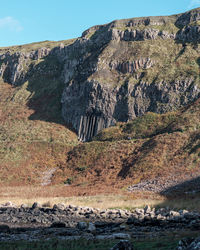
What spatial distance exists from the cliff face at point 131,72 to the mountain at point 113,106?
0.23 metres

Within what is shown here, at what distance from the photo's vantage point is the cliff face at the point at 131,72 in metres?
71.9

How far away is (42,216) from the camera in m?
22.9

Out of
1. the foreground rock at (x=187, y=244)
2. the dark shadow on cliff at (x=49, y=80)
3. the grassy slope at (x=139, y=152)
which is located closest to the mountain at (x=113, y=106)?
→ the grassy slope at (x=139, y=152)

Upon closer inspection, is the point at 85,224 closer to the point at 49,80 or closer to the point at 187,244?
the point at 187,244

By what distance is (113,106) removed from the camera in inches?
2970

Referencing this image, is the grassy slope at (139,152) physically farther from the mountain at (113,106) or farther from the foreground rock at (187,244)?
the foreground rock at (187,244)

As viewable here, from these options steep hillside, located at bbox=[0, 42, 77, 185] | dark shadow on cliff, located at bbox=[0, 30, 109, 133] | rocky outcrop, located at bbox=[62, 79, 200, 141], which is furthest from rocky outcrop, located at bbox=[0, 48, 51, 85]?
rocky outcrop, located at bbox=[62, 79, 200, 141]

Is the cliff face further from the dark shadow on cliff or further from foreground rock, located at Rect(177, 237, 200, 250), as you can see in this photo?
foreground rock, located at Rect(177, 237, 200, 250)

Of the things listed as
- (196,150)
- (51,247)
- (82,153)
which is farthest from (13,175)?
(51,247)

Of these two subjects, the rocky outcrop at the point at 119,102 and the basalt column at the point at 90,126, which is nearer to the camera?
the rocky outcrop at the point at 119,102

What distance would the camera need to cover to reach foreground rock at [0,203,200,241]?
16.1 m

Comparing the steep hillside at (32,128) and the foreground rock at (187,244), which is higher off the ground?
the steep hillside at (32,128)

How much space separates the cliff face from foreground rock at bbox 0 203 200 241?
4752 centimetres

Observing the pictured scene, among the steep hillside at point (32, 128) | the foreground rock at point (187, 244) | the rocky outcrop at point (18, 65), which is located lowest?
the foreground rock at point (187, 244)
